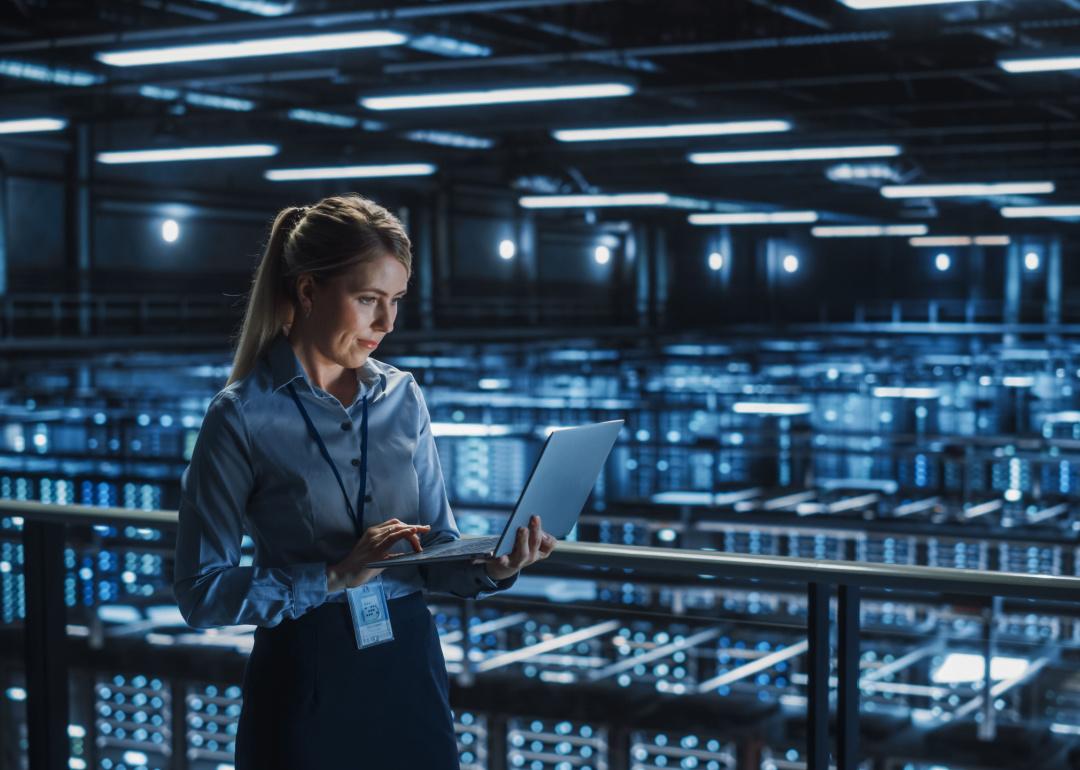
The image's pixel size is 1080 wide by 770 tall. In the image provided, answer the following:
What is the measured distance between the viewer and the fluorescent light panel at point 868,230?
26.4 m

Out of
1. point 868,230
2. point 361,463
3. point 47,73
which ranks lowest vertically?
point 361,463

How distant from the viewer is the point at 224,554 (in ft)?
5.00

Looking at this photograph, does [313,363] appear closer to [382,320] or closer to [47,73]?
[382,320]

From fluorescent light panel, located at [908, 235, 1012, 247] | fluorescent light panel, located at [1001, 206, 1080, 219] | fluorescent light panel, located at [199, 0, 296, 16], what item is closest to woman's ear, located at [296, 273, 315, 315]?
fluorescent light panel, located at [199, 0, 296, 16]

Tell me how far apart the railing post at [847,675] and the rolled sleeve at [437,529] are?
0.54 m

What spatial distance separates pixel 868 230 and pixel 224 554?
1100 inches

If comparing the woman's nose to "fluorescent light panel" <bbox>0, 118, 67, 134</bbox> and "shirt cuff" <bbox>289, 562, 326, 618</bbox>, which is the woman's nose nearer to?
"shirt cuff" <bbox>289, 562, 326, 618</bbox>

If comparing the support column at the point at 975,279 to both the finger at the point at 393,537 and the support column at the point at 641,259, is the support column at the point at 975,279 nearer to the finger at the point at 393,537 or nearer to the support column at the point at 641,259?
the support column at the point at 641,259

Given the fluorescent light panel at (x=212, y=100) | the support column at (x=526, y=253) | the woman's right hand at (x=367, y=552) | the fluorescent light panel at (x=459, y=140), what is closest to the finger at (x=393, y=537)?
the woman's right hand at (x=367, y=552)

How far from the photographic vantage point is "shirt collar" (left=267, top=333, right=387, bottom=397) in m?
1.57

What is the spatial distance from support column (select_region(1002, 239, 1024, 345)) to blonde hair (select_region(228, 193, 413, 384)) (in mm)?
28366

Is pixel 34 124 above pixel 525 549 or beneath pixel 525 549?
above

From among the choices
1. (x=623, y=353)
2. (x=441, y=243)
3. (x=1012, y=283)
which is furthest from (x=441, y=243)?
(x=1012, y=283)

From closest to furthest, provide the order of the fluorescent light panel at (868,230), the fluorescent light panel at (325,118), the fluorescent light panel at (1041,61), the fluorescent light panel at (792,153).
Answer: the fluorescent light panel at (1041,61), the fluorescent light panel at (792,153), the fluorescent light panel at (325,118), the fluorescent light panel at (868,230)
